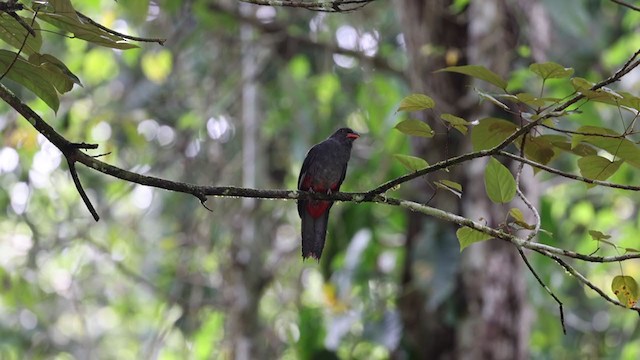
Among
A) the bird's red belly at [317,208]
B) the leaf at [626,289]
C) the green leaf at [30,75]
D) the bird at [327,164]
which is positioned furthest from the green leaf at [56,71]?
the bird at [327,164]

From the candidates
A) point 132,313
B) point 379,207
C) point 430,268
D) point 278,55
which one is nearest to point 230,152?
point 278,55

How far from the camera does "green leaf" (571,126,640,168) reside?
82.5 inches

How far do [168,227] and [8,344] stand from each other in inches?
96.2

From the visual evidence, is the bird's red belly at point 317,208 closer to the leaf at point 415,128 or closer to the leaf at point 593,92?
the leaf at point 415,128

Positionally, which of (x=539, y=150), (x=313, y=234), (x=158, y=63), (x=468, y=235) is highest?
(x=158, y=63)

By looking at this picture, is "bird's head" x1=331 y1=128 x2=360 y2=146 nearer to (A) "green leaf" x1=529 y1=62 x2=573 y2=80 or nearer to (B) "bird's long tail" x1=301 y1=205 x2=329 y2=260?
(B) "bird's long tail" x1=301 y1=205 x2=329 y2=260

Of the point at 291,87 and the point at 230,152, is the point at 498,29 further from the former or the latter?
the point at 230,152

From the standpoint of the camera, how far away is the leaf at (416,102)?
81.9 inches

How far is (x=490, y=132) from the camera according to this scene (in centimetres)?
232

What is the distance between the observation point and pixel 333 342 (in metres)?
5.85

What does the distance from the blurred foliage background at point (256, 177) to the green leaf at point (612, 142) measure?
102 inches

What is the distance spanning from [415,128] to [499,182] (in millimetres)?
301

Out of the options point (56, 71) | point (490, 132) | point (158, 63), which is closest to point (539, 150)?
point (490, 132)

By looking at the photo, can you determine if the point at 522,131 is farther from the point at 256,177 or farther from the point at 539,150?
the point at 256,177
